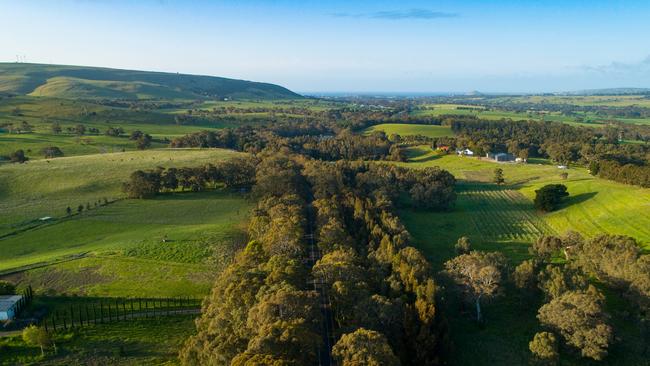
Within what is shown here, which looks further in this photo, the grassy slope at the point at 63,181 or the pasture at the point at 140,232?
the grassy slope at the point at 63,181

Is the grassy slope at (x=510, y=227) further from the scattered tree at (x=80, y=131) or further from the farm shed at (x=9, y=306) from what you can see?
the scattered tree at (x=80, y=131)

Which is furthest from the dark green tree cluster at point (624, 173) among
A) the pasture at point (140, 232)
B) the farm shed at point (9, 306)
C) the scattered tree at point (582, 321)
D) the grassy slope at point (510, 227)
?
the farm shed at point (9, 306)

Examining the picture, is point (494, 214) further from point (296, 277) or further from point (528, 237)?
point (296, 277)

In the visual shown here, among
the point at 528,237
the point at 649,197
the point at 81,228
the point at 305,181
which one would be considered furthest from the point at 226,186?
the point at 649,197

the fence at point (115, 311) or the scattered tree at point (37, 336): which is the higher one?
the scattered tree at point (37, 336)

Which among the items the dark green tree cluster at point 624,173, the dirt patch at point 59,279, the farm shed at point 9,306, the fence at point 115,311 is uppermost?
the dark green tree cluster at point 624,173

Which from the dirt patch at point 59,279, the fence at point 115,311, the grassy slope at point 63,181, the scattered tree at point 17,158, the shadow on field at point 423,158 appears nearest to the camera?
the fence at point 115,311

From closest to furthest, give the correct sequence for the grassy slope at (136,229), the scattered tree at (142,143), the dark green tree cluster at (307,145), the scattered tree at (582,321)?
the scattered tree at (582,321), the grassy slope at (136,229), the scattered tree at (142,143), the dark green tree cluster at (307,145)
